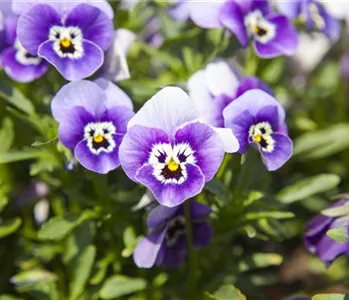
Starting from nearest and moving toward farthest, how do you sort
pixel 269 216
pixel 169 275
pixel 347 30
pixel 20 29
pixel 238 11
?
pixel 20 29 < pixel 269 216 < pixel 238 11 < pixel 169 275 < pixel 347 30

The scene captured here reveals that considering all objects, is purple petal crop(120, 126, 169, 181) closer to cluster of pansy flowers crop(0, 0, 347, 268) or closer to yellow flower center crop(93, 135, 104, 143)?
cluster of pansy flowers crop(0, 0, 347, 268)

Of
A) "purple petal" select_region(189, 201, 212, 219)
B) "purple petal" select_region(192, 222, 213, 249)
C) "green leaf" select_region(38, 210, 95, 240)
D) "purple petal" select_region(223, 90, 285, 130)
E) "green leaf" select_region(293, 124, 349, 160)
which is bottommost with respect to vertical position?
"green leaf" select_region(293, 124, 349, 160)

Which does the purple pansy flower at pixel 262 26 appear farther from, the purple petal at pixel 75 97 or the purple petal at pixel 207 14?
the purple petal at pixel 75 97

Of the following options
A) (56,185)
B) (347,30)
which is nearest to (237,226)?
(56,185)

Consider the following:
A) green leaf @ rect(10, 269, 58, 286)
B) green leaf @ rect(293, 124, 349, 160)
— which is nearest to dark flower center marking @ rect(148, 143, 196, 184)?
green leaf @ rect(10, 269, 58, 286)

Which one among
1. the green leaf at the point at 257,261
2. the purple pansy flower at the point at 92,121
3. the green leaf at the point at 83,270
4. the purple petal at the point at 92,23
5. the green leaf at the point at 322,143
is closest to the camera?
the purple pansy flower at the point at 92,121

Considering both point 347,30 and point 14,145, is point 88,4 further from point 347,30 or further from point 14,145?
point 347,30

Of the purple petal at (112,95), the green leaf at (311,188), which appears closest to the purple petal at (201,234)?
the green leaf at (311,188)
